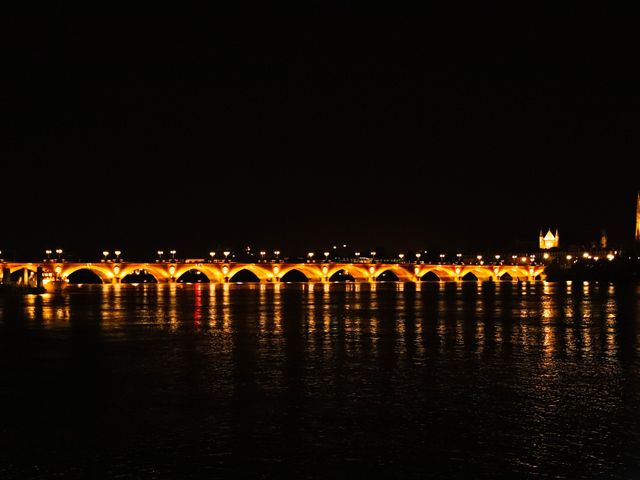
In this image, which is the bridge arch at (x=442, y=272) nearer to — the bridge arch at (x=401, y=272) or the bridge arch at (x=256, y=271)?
the bridge arch at (x=401, y=272)

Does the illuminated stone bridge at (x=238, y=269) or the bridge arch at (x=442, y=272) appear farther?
the bridge arch at (x=442, y=272)

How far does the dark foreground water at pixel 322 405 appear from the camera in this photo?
1234 centimetres

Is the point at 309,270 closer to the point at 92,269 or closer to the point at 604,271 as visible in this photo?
the point at 92,269

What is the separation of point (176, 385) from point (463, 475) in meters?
9.00

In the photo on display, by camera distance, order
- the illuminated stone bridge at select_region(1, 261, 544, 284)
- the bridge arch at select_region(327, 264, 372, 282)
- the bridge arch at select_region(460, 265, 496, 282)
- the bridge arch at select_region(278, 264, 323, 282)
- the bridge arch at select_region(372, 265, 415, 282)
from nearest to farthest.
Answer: the illuminated stone bridge at select_region(1, 261, 544, 284), the bridge arch at select_region(278, 264, 323, 282), the bridge arch at select_region(327, 264, 372, 282), the bridge arch at select_region(372, 265, 415, 282), the bridge arch at select_region(460, 265, 496, 282)

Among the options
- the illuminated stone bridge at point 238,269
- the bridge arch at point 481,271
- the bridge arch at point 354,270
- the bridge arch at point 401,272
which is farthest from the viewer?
the bridge arch at point 481,271

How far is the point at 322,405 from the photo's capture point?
53.8 feet

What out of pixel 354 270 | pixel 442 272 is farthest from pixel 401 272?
pixel 354 270

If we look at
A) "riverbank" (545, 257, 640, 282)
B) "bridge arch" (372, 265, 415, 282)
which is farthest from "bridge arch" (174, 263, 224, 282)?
"riverbank" (545, 257, 640, 282)

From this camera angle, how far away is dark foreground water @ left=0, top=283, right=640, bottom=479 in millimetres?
12336

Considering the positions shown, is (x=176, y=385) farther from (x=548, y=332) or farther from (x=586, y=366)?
(x=548, y=332)

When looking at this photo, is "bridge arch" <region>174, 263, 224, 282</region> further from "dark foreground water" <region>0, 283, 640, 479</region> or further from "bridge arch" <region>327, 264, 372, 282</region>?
"dark foreground water" <region>0, 283, 640, 479</region>

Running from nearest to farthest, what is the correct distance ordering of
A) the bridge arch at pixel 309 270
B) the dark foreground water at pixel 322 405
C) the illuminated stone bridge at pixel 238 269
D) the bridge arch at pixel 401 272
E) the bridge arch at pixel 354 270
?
1. the dark foreground water at pixel 322 405
2. the illuminated stone bridge at pixel 238 269
3. the bridge arch at pixel 309 270
4. the bridge arch at pixel 354 270
5. the bridge arch at pixel 401 272

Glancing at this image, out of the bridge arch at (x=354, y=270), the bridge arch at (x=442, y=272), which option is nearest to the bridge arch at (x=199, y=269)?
the bridge arch at (x=354, y=270)
